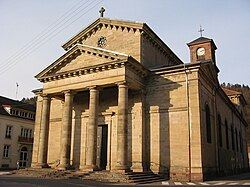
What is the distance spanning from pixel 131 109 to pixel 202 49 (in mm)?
17994

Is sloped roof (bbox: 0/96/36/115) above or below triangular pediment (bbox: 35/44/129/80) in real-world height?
below

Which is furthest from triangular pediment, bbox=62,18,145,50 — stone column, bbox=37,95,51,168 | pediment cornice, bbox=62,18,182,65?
stone column, bbox=37,95,51,168

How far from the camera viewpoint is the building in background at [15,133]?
128 feet

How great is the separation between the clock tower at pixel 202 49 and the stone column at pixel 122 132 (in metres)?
18.5

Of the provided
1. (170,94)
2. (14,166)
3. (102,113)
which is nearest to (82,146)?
Answer: (102,113)

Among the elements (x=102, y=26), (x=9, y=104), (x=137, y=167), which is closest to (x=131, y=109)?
(x=137, y=167)

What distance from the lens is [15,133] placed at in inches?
1612

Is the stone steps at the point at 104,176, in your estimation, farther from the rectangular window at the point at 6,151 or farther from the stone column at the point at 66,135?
the rectangular window at the point at 6,151

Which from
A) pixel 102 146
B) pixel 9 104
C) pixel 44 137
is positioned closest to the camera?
pixel 44 137

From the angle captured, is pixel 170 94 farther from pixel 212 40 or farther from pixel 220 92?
pixel 212 40

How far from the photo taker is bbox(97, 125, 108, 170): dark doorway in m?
24.9

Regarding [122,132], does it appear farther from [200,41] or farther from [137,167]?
[200,41]

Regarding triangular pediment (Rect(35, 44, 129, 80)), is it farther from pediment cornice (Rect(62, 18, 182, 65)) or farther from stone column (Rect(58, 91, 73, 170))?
pediment cornice (Rect(62, 18, 182, 65))

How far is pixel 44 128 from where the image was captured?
82.4 feet
